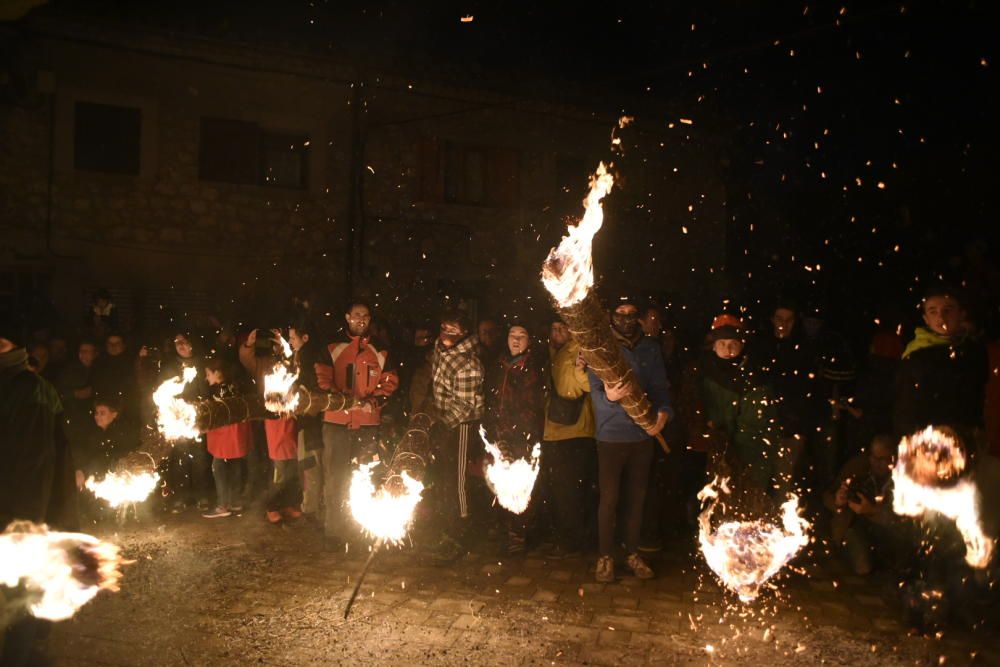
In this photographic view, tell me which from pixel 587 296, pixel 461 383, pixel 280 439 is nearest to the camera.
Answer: pixel 587 296

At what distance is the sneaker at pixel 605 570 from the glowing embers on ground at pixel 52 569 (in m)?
3.57

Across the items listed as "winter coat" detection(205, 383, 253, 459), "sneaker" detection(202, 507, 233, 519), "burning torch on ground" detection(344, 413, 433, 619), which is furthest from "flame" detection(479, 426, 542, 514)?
"sneaker" detection(202, 507, 233, 519)

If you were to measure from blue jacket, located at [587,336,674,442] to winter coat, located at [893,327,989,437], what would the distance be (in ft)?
5.63

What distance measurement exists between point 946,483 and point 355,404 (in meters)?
4.69

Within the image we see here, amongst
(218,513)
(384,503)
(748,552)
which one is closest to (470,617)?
(384,503)

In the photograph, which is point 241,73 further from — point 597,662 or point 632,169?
point 597,662

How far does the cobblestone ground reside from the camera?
476 cm

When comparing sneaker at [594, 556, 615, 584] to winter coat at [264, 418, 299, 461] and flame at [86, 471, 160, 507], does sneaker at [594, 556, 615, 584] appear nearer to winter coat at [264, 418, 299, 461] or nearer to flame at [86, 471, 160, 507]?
winter coat at [264, 418, 299, 461]

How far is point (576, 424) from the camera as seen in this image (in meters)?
6.93

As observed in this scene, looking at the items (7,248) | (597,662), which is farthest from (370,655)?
(7,248)

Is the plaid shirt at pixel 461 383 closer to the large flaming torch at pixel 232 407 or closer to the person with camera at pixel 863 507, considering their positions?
the large flaming torch at pixel 232 407

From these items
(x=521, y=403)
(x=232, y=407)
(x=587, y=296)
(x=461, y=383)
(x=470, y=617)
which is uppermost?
(x=587, y=296)

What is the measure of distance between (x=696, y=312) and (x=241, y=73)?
34.9 ft

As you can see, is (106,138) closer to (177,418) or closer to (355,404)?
(177,418)
